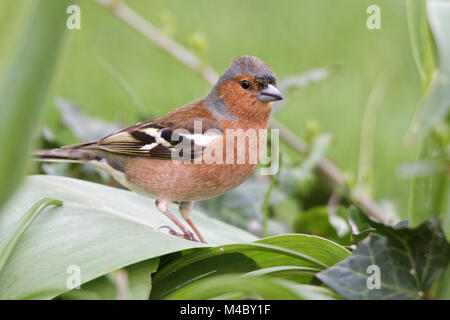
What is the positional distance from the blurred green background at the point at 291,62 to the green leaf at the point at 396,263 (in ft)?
7.92

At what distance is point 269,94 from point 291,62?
8.62ft

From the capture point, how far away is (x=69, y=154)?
1.78 m

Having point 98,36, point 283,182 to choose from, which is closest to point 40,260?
point 283,182

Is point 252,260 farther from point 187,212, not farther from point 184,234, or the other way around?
point 187,212

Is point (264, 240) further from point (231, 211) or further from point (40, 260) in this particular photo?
point (231, 211)

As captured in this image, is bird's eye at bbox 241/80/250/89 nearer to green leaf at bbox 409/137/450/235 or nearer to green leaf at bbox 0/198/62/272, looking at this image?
green leaf at bbox 409/137/450/235

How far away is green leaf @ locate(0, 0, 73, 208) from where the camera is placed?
699 mm

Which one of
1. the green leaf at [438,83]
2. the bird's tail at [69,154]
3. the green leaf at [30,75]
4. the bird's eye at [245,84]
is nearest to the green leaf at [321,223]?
the bird's eye at [245,84]

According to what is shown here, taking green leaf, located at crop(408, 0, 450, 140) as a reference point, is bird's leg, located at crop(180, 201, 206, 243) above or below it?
below

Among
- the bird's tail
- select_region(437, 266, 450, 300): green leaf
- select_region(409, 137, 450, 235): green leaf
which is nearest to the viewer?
select_region(437, 266, 450, 300): green leaf

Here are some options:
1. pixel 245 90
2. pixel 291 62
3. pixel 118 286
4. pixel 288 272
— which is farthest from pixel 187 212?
pixel 291 62

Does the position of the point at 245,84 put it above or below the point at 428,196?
above

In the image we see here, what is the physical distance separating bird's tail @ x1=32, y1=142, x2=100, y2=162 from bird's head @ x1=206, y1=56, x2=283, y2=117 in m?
0.40

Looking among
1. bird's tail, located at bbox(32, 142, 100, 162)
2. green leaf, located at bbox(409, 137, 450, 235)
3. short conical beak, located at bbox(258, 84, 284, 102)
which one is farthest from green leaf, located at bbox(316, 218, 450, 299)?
bird's tail, located at bbox(32, 142, 100, 162)
